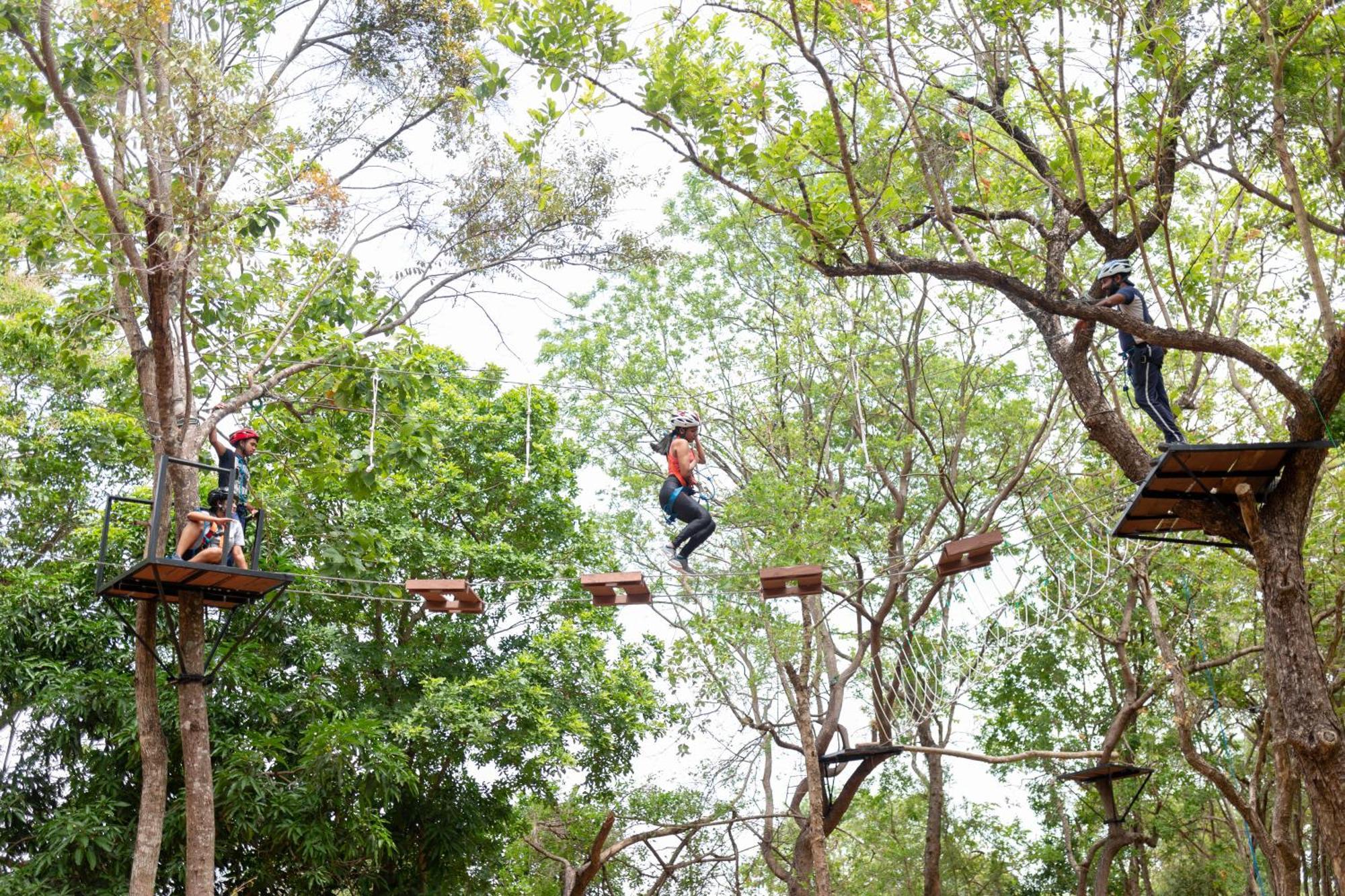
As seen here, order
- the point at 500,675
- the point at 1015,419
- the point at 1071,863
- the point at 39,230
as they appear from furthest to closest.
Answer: the point at 1071,863, the point at 1015,419, the point at 500,675, the point at 39,230

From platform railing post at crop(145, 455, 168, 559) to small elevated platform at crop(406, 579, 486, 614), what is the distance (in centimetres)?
127

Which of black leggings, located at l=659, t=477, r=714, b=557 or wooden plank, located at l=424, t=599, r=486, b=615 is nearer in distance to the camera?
black leggings, located at l=659, t=477, r=714, b=557

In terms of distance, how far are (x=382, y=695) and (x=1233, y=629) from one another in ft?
28.1

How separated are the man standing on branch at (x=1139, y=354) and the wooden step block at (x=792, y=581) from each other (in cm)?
178

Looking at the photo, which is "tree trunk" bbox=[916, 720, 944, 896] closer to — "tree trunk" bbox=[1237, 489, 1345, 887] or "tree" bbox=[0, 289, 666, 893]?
"tree" bbox=[0, 289, 666, 893]

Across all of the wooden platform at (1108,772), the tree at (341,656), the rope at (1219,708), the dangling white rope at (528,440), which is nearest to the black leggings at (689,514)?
the dangling white rope at (528,440)

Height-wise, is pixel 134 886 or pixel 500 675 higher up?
pixel 500 675

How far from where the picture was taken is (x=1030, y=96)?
8.09 metres

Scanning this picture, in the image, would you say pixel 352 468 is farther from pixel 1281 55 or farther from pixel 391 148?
pixel 1281 55

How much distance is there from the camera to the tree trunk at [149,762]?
628cm

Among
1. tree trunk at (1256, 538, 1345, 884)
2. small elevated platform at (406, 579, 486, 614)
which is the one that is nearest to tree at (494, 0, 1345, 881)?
tree trunk at (1256, 538, 1345, 884)

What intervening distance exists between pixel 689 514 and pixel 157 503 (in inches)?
107

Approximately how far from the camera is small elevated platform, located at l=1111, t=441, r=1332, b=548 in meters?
4.87

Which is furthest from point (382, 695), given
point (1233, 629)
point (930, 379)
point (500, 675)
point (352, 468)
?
point (1233, 629)
